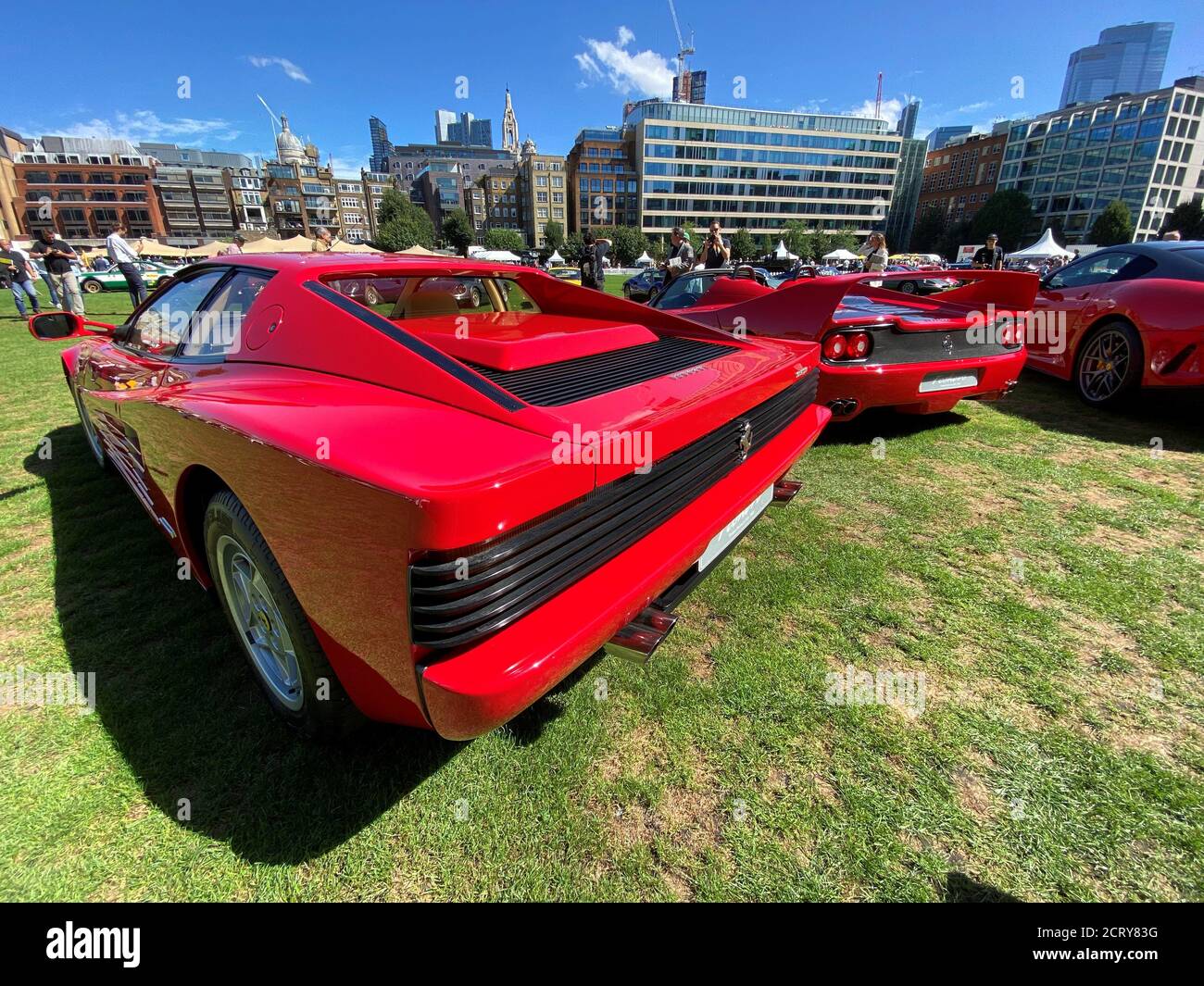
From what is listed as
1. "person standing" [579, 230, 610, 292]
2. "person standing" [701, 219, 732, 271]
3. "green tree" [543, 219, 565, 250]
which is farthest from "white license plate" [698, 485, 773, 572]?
"green tree" [543, 219, 565, 250]

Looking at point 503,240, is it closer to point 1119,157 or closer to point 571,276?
point 571,276

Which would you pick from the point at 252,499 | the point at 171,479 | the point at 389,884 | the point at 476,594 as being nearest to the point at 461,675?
the point at 476,594

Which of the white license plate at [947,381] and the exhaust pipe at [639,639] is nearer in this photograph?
the exhaust pipe at [639,639]

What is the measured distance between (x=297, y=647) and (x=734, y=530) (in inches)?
55.8

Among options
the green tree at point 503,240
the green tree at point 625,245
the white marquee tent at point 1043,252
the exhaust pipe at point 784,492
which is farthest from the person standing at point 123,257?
the green tree at point 503,240

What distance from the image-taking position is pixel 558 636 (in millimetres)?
1253

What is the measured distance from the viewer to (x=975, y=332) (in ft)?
13.1

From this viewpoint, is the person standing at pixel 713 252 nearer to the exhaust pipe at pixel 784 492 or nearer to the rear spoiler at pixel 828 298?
the rear spoiler at pixel 828 298

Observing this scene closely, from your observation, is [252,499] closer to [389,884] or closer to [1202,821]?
[389,884]

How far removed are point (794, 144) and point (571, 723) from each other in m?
113

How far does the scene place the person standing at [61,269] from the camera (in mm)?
10648

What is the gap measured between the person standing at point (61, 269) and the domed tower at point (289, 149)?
113126 mm

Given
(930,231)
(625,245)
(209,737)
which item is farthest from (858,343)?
(930,231)
